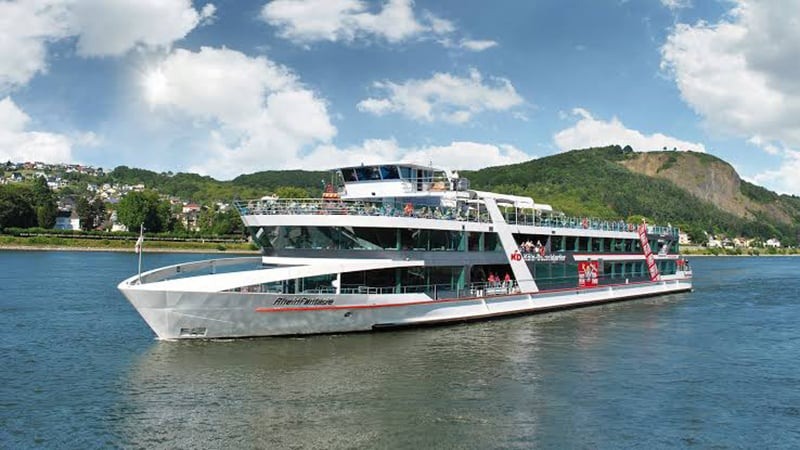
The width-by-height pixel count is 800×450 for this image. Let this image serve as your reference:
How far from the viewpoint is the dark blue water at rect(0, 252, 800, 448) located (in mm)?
15617

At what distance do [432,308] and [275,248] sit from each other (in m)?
7.32

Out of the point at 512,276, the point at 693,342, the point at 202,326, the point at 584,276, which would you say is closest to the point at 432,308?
the point at 512,276

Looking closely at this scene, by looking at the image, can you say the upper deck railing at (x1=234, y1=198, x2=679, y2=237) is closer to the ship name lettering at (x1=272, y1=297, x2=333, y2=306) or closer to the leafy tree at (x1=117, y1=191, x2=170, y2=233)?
the ship name lettering at (x1=272, y1=297, x2=333, y2=306)

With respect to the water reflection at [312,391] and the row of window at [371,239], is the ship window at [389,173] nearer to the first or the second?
Answer: the row of window at [371,239]

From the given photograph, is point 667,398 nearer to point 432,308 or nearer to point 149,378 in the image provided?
point 432,308

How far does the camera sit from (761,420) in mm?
17797

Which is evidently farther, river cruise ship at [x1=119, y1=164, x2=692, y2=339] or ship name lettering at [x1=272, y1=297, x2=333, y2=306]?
ship name lettering at [x1=272, y1=297, x2=333, y2=306]

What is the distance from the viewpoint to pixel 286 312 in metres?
24.1

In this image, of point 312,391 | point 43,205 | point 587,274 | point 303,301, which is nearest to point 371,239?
point 303,301

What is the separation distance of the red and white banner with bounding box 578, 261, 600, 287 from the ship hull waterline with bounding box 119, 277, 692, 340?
33.1 feet

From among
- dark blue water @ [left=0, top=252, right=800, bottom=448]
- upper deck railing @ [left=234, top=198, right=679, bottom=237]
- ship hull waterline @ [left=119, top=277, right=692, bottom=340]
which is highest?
upper deck railing @ [left=234, top=198, right=679, bottom=237]

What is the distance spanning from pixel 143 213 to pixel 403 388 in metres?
109

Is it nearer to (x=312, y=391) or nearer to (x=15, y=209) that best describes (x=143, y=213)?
(x=15, y=209)

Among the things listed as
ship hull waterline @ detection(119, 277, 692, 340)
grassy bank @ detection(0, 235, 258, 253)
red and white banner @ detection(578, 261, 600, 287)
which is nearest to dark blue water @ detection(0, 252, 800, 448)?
ship hull waterline @ detection(119, 277, 692, 340)
